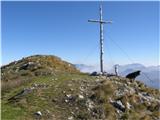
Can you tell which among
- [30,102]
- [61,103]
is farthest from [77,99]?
[30,102]

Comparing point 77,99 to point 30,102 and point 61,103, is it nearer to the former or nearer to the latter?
point 61,103

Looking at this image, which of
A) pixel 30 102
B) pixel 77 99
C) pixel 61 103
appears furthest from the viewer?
pixel 77 99

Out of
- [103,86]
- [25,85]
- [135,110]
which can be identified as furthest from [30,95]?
[135,110]

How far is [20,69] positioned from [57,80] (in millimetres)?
10350

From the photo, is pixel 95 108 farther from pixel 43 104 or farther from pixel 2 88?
pixel 2 88

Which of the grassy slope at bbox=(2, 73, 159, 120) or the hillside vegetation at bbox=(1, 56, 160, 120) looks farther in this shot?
the hillside vegetation at bbox=(1, 56, 160, 120)

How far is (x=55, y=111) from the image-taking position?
92.4ft

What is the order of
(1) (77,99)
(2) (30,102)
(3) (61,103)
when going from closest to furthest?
(2) (30,102) < (3) (61,103) < (1) (77,99)

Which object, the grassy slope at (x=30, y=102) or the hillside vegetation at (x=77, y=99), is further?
the hillside vegetation at (x=77, y=99)

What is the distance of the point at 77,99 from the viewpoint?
30.4m

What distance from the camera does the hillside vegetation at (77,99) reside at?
27875 mm

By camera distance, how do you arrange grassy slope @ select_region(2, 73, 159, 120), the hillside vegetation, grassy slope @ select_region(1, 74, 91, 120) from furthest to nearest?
the hillside vegetation, grassy slope @ select_region(2, 73, 159, 120), grassy slope @ select_region(1, 74, 91, 120)

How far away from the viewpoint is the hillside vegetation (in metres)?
27.9

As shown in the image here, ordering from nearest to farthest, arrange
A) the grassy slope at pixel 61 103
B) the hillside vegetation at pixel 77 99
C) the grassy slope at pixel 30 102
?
the grassy slope at pixel 30 102, the grassy slope at pixel 61 103, the hillside vegetation at pixel 77 99
